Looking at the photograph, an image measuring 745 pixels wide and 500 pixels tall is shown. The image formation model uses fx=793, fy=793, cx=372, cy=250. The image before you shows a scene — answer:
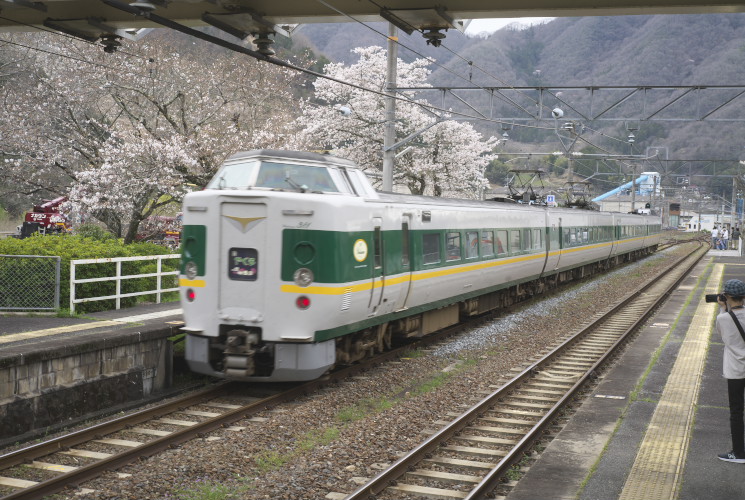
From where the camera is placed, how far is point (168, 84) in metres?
24.9

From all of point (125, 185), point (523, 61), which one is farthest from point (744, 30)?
point (125, 185)

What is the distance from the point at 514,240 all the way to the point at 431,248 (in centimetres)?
616

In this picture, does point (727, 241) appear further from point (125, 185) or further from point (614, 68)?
point (614, 68)

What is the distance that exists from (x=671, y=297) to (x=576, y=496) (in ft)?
62.9

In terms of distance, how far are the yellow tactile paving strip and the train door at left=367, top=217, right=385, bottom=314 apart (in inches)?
158

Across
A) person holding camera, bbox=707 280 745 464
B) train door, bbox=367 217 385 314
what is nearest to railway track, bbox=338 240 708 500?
person holding camera, bbox=707 280 745 464

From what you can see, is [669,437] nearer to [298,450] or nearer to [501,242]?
[298,450]

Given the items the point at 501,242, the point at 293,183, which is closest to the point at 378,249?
the point at 293,183

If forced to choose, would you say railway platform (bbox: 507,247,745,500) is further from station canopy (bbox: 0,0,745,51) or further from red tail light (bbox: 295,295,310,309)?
station canopy (bbox: 0,0,745,51)

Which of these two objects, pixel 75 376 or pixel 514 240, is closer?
pixel 75 376

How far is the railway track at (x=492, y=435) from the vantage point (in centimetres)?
702

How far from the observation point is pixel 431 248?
13609 millimetres

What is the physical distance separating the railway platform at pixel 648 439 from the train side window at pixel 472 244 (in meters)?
3.63

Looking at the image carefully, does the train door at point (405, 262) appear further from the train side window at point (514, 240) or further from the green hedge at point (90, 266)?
the train side window at point (514, 240)
